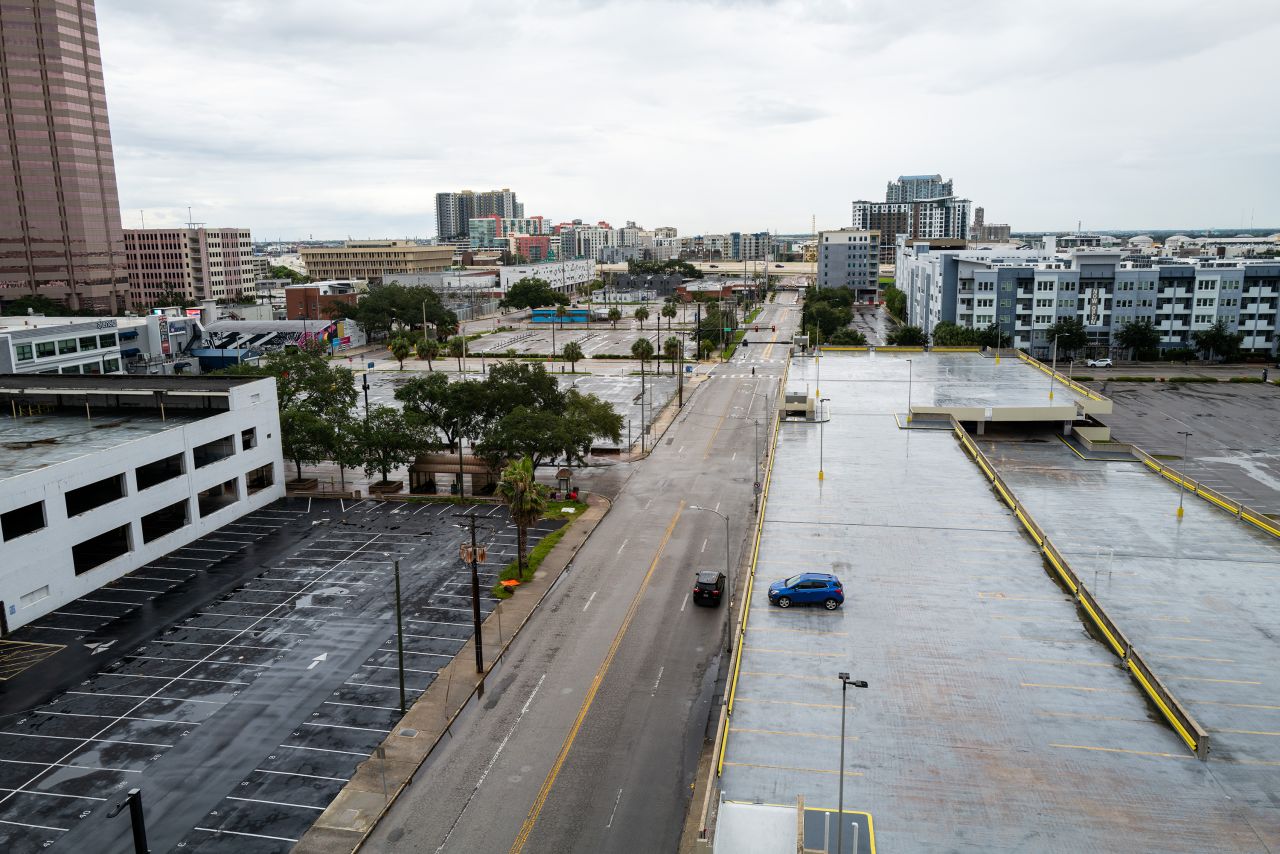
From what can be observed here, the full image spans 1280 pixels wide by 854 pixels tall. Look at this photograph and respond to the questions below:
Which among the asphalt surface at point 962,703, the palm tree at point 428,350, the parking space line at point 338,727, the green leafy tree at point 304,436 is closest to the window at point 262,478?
the green leafy tree at point 304,436

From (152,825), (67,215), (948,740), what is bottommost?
(152,825)

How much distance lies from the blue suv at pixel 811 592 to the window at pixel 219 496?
37874mm

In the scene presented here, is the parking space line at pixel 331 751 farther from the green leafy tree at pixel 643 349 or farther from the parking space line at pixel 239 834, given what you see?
the green leafy tree at pixel 643 349

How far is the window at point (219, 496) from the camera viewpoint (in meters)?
56.3

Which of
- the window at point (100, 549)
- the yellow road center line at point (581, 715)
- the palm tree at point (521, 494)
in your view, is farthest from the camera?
the window at point (100, 549)

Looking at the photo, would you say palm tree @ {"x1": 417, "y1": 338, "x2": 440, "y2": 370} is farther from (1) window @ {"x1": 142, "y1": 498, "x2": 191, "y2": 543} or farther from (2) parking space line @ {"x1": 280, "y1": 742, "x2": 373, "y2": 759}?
(2) parking space line @ {"x1": 280, "y1": 742, "x2": 373, "y2": 759}

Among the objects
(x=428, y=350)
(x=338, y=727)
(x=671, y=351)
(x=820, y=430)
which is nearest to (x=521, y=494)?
(x=338, y=727)

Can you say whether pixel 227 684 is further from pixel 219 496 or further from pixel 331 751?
pixel 219 496

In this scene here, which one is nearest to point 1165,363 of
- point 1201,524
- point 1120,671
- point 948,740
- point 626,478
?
point 1201,524

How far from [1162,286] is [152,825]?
13462cm

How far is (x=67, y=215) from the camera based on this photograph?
528 feet

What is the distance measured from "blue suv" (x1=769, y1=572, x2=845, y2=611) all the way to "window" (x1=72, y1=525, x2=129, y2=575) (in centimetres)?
3601

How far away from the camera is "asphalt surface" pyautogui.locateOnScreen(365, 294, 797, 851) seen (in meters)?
27.1

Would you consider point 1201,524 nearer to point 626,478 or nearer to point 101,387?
point 626,478
